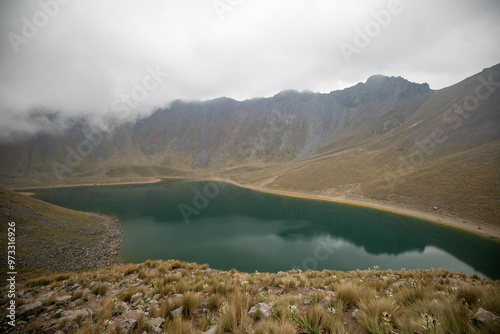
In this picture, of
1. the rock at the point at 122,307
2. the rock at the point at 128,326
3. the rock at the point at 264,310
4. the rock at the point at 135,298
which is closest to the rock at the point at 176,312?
the rock at the point at 128,326

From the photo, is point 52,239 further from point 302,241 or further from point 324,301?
point 302,241

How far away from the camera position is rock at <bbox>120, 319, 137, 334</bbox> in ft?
11.6

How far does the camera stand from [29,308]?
16.0ft

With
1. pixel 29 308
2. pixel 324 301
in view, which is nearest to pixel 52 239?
pixel 29 308

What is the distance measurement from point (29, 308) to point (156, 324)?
4.05m

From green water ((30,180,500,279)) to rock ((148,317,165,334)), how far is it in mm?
15968

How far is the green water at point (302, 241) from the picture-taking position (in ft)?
66.9

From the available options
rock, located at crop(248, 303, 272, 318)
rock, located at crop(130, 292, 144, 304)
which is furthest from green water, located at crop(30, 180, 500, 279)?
rock, located at crop(248, 303, 272, 318)

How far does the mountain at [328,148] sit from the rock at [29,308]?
48.6 meters

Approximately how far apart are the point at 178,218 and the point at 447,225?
159ft

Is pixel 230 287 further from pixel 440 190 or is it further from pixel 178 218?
pixel 440 190

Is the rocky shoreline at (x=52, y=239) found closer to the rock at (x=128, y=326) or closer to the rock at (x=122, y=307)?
the rock at (x=122, y=307)

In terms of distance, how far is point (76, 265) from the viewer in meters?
17.0

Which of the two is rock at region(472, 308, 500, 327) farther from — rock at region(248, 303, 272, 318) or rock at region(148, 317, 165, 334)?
rock at region(148, 317, 165, 334)
